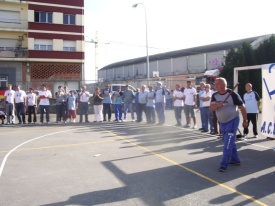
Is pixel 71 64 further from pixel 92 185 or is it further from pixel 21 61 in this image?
pixel 92 185

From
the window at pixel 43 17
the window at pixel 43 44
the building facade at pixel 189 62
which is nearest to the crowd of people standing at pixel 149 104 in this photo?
the building facade at pixel 189 62

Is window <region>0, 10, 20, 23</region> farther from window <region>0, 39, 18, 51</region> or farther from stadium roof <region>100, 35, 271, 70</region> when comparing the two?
stadium roof <region>100, 35, 271, 70</region>

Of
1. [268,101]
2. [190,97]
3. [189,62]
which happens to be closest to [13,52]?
[190,97]

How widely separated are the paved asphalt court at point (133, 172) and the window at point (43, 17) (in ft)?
96.6

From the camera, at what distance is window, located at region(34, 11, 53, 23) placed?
37.6 metres

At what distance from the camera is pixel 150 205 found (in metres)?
4.94

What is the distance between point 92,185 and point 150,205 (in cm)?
146

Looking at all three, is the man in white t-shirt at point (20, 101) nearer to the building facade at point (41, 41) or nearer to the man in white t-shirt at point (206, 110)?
the man in white t-shirt at point (206, 110)

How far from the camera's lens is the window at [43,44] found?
37438mm

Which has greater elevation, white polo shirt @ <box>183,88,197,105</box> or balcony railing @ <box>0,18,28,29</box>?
balcony railing @ <box>0,18,28,29</box>

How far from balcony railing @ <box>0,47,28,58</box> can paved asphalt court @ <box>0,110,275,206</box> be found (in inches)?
1062

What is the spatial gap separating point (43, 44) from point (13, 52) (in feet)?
11.5

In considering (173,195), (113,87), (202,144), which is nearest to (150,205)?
(173,195)

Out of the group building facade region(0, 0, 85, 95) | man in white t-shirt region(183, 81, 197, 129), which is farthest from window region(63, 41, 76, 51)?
man in white t-shirt region(183, 81, 197, 129)
